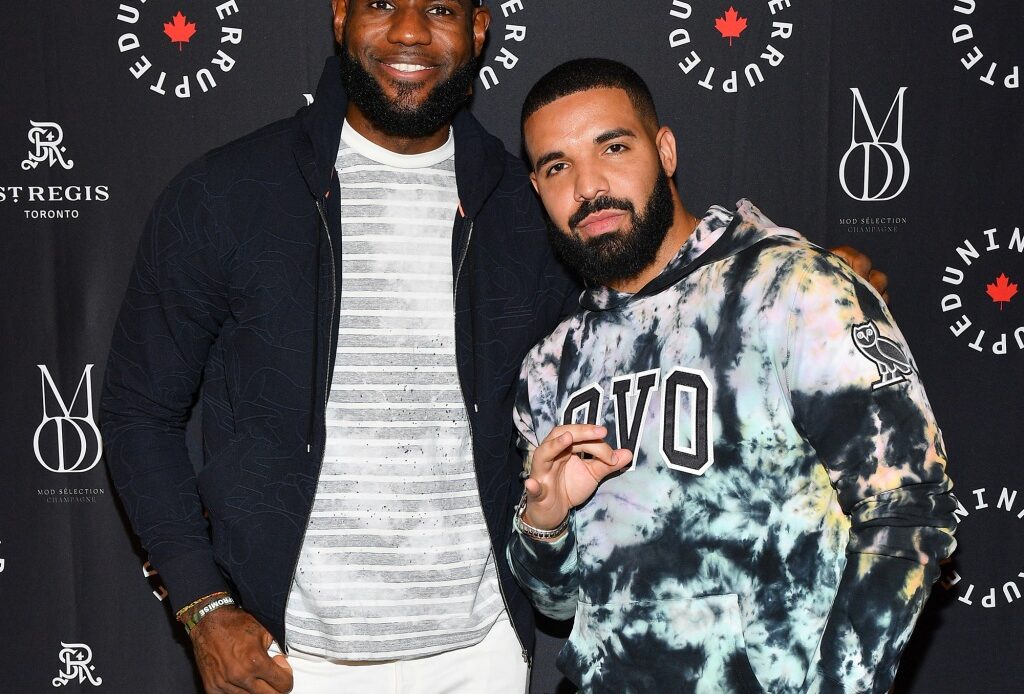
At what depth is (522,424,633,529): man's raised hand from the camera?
166cm

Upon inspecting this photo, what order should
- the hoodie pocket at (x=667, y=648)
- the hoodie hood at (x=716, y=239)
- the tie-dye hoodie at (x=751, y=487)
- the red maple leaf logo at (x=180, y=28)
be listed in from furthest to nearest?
the red maple leaf logo at (x=180, y=28) < the hoodie hood at (x=716, y=239) < the hoodie pocket at (x=667, y=648) < the tie-dye hoodie at (x=751, y=487)

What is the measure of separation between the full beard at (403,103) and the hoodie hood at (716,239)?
0.53 meters

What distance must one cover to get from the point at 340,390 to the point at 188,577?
0.46m

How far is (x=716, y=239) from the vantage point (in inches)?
68.9

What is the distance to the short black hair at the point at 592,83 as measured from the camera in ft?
6.16

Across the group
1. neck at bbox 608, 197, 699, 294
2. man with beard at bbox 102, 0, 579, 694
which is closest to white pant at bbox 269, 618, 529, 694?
man with beard at bbox 102, 0, 579, 694

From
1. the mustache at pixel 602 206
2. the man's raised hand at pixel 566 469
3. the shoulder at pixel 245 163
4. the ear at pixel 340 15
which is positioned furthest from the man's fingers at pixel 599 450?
the ear at pixel 340 15

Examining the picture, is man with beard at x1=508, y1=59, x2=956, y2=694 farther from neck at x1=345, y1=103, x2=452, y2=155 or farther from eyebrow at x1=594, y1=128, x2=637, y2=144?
neck at x1=345, y1=103, x2=452, y2=155

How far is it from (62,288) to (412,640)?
1312 mm

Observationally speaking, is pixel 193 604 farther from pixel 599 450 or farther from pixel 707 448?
pixel 707 448

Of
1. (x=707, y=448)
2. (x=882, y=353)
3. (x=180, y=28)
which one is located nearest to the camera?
(x=882, y=353)

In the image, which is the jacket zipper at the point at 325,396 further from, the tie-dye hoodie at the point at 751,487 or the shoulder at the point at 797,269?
the shoulder at the point at 797,269

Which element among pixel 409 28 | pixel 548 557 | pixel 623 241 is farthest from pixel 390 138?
pixel 548 557

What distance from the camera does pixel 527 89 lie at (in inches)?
97.0
